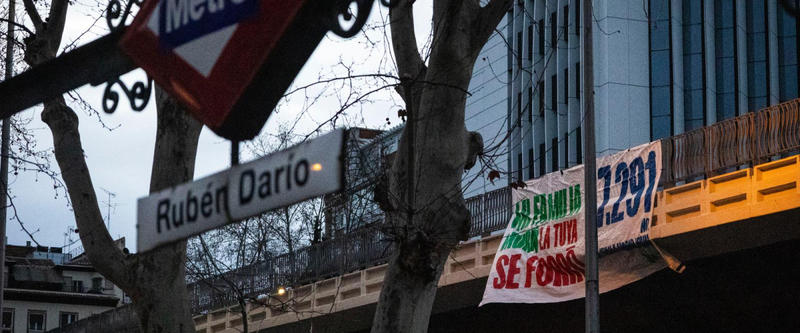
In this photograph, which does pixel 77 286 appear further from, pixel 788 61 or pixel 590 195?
pixel 590 195

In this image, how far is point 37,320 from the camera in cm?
9012

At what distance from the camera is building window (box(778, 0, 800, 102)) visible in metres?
54.0

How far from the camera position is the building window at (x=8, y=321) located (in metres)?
88.1

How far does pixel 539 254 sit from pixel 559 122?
3088 cm

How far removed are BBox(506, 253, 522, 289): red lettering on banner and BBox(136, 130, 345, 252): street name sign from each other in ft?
→ 71.6

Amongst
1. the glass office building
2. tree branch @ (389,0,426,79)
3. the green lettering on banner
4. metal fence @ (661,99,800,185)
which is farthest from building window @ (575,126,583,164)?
tree branch @ (389,0,426,79)

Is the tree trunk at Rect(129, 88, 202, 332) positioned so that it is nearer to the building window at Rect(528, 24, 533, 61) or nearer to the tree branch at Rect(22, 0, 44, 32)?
the tree branch at Rect(22, 0, 44, 32)

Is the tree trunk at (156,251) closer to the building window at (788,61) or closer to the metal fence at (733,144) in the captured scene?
the metal fence at (733,144)

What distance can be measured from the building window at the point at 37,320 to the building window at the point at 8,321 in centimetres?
111

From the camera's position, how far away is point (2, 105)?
6.51 metres

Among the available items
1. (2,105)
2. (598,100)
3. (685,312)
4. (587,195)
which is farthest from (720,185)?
(598,100)

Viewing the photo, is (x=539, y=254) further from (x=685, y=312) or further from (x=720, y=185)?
A: (x=685, y=312)

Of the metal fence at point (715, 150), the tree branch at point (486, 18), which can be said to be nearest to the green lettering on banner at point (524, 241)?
the metal fence at point (715, 150)

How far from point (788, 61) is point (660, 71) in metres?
4.79
